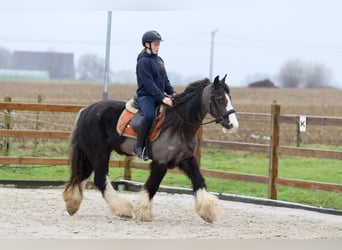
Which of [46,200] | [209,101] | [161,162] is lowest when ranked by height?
[46,200]

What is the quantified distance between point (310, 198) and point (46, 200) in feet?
11.7

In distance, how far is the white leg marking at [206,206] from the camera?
669 cm

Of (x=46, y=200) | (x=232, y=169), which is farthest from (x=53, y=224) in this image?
(x=232, y=169)

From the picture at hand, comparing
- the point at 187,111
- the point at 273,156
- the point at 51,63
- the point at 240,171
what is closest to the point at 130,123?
the point at 187,111

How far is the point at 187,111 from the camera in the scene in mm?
6777

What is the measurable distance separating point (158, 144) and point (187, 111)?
1.47 feet

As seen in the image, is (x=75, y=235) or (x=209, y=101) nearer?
(x=75, y=235)

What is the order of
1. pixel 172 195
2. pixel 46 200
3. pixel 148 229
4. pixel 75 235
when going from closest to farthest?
pixel 75 235
pixel 148 229
pixel 46 200
pixel 172 195

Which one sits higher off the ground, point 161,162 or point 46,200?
point 161,162

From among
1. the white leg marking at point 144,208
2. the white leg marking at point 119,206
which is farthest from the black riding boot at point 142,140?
the white leg marking at point 119,206

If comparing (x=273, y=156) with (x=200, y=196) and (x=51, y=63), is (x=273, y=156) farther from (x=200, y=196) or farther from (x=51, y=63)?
(x=51, y=63)

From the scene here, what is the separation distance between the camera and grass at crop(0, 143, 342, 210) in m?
9.34

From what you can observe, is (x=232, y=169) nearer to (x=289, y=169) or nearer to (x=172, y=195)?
(x=289, y=169)

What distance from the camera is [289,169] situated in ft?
38.2
